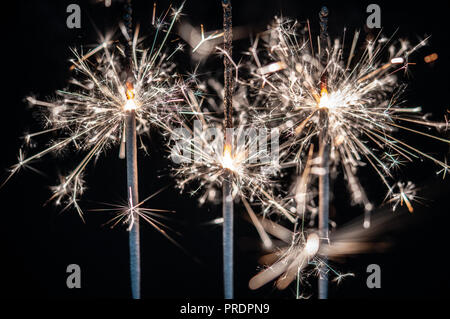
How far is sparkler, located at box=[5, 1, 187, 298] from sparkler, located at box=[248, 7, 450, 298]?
0.80 meters

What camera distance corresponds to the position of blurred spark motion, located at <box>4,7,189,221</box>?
88.4 inches

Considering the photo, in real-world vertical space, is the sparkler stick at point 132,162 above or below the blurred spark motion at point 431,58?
below

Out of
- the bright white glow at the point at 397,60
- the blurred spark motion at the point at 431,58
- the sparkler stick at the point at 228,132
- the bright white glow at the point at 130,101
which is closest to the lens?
the sparkler stick at the point at 228,132

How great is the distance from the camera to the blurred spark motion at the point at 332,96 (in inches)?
87.0

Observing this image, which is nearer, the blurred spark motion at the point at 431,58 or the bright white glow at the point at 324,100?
the bright white glow at the point at 324,100

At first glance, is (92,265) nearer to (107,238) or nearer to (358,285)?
(107,238)

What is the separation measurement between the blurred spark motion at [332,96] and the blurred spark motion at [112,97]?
30.6 inches

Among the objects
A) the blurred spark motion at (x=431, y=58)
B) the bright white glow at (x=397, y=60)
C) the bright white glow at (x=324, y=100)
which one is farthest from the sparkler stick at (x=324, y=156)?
the blurred spark motion at (x=431, y=58)

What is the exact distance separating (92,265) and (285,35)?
9.63ft

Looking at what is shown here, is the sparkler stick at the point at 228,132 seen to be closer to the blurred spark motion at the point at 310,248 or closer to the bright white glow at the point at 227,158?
the bright white glow at the point at 227,158

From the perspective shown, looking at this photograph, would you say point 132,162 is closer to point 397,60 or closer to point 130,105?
point 130,105

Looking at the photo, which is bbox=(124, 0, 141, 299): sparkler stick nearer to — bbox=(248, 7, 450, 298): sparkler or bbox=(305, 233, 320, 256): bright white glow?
bbox=(248, 7, 450, 298): sparkler

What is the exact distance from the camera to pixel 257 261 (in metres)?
2.54

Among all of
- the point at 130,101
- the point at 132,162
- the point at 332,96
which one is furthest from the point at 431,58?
the point at 132,162
